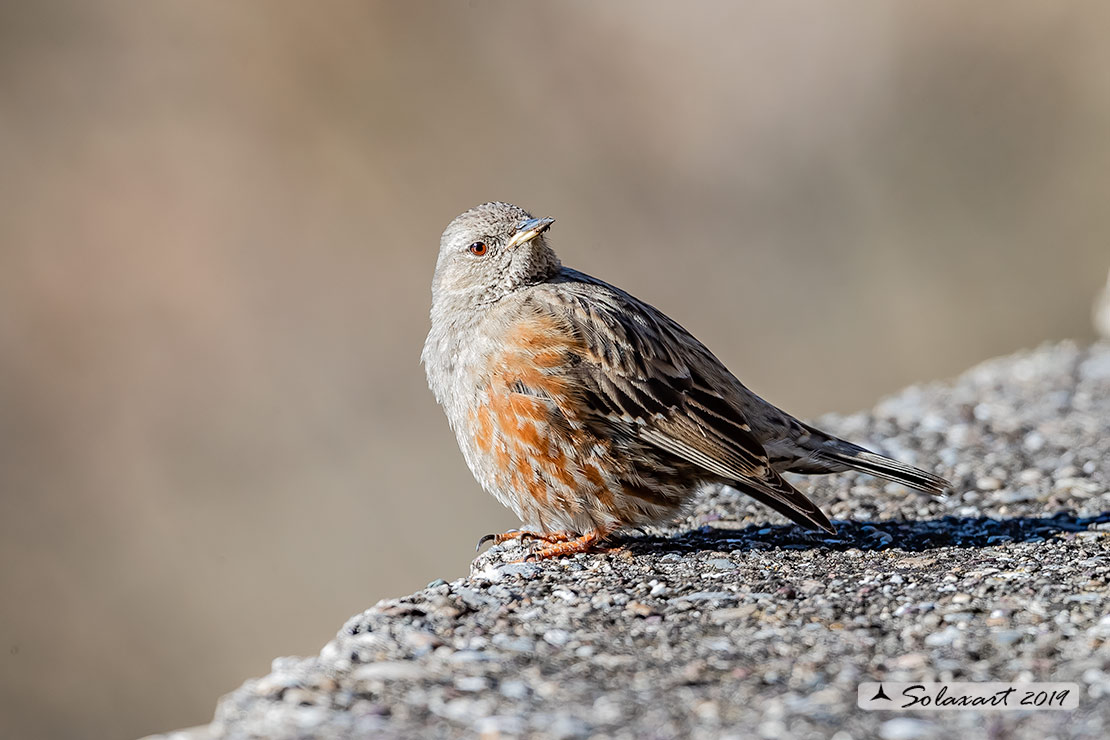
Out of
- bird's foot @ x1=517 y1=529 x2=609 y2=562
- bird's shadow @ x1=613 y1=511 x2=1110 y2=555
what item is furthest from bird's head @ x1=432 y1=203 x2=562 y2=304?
bird's shadow @ x1=613 y1=511 x2=1110 y2=555

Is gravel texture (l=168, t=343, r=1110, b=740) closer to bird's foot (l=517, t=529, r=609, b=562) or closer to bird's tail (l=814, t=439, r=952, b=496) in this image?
bird's foot (l=517, t=529, r=609, b=562)

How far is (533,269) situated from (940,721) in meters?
3.51

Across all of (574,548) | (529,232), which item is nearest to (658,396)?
(574,548)

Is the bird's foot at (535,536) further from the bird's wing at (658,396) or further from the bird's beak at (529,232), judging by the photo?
the bird's beak at (529,232)

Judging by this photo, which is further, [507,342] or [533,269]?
[533,269]

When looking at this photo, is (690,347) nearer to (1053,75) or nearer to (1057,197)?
(1057,197)

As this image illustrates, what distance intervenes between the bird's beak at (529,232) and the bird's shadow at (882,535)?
64.7 inches

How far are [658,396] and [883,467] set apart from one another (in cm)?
122

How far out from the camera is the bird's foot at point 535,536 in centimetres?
601

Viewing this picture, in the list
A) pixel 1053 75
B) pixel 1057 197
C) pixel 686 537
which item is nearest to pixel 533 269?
pixel 686 537

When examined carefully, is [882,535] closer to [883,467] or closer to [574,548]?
[883,467]

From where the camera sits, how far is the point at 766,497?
5914mm

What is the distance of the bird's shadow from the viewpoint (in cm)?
586

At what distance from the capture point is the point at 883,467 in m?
6.00
